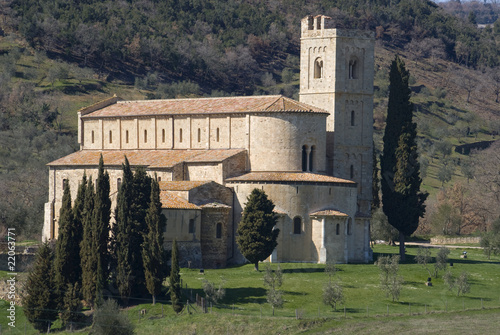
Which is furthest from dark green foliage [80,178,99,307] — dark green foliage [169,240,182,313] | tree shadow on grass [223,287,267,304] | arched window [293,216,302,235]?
arched window [293,216,302,235]

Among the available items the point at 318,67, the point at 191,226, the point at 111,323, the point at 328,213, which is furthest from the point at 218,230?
the point at 111,323

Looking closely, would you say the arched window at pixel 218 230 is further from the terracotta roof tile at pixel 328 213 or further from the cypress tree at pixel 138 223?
the cypress tree at pixel 138 223

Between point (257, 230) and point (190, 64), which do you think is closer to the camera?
point (257, 230)

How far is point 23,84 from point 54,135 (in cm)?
1339

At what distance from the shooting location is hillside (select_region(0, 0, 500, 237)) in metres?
107

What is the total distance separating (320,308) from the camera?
4950cm

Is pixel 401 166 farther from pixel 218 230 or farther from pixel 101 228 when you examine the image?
pixel 101 228

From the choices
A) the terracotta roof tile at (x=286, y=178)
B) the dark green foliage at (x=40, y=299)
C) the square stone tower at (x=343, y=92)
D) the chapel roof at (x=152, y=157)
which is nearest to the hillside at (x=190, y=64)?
the chapel roof at (x=152, y=157)

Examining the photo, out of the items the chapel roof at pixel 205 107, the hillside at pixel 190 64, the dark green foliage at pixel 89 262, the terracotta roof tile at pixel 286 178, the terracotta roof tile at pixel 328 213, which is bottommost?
the dark green foliage at pixel 89 262

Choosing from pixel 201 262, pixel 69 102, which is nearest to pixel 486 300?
pixel 201 262

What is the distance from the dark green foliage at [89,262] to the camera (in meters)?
50.5

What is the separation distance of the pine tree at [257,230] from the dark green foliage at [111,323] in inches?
451

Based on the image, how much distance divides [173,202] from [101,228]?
7.40m

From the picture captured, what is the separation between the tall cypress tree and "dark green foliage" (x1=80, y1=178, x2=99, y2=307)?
21.3 m
